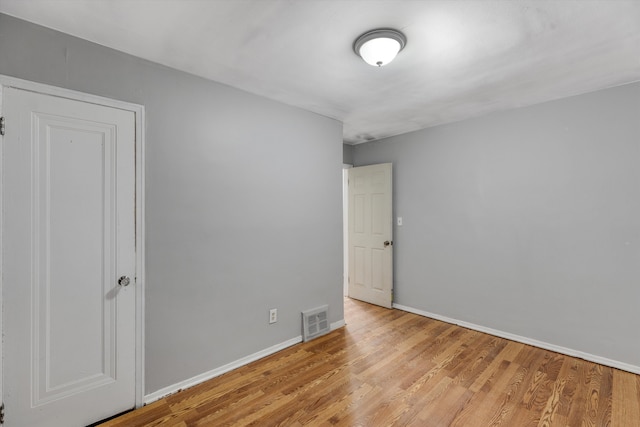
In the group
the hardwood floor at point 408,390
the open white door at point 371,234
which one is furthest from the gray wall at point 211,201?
the open white door at point 371,234

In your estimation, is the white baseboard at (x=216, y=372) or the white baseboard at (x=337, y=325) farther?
the white baseboard at (x=337, y=325)

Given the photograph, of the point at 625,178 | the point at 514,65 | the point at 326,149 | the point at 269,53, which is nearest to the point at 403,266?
the point at 326,149

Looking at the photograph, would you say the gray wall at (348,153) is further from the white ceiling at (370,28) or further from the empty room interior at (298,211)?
the white ceiling at (370,28)

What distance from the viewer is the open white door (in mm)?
4102

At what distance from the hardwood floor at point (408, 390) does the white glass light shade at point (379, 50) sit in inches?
93.1

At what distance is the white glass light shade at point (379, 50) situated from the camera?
1.79 metres

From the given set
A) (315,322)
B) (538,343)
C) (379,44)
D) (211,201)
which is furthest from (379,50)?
(538,343)

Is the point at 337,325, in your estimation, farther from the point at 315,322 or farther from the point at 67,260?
the point at 67,260

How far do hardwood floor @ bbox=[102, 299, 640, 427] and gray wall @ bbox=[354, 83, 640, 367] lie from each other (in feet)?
1.41

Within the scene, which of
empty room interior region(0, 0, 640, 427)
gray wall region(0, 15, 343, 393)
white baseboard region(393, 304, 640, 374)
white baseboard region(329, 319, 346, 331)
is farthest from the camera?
white baseboard region(329, 319, 346, 331)

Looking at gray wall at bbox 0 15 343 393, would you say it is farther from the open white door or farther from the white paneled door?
the open white door

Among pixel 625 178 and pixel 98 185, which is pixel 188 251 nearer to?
pixel 98 185

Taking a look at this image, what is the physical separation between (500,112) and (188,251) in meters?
3.43

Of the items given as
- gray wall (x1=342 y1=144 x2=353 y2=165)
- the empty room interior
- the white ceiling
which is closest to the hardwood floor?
the empty room interior
